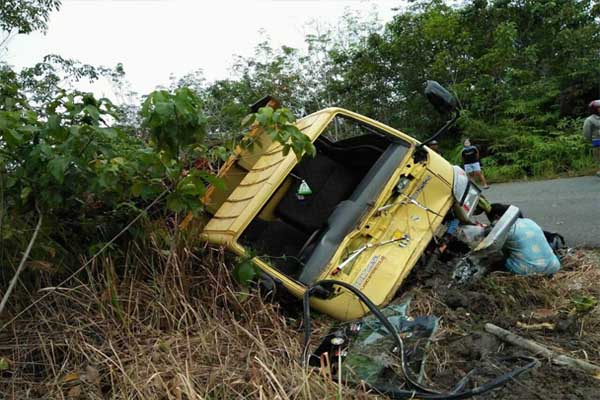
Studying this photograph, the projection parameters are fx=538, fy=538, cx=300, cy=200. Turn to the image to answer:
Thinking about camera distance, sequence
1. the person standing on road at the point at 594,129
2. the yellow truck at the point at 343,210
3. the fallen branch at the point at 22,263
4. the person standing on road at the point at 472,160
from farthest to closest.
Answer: the person standing on road at the point at 472,160
the person standing on road at the point at 594,129
the yellow truck at the point at 343,210
the fallen branch at the point at 22,263

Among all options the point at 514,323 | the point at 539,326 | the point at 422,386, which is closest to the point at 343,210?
the point at 514,323

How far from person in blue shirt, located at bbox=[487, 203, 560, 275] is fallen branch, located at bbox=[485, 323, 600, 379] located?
106cm

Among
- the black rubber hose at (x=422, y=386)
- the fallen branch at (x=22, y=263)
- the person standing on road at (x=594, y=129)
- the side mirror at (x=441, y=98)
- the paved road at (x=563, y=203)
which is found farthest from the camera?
the person standing on road at (x=594, y=129)

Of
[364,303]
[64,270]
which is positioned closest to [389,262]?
[364,303]

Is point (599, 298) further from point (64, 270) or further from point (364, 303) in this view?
point (64, 270)

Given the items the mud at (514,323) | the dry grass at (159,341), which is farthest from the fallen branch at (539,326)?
the dry grass at (159,341)

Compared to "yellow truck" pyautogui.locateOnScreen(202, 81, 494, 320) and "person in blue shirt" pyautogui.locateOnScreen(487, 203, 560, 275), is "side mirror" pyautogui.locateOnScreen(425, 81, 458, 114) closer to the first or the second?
"yellow truck" pyautogui.locateOnScreen(202, 81, 494, 320)

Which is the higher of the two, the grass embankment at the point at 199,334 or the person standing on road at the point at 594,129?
the person standing on road at the point at 594,129

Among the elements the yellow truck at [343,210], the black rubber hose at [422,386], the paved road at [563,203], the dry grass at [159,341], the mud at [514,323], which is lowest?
the paved road at [563,203]

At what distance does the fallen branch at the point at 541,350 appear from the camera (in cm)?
258

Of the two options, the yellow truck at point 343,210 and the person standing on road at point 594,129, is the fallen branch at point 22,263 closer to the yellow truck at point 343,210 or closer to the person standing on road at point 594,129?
the yellow truck at point 343,210

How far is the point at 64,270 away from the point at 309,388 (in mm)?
1955

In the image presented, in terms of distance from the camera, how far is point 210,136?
14.1ft

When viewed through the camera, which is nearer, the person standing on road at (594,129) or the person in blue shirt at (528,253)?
the person in blue shirt at (528,253)
